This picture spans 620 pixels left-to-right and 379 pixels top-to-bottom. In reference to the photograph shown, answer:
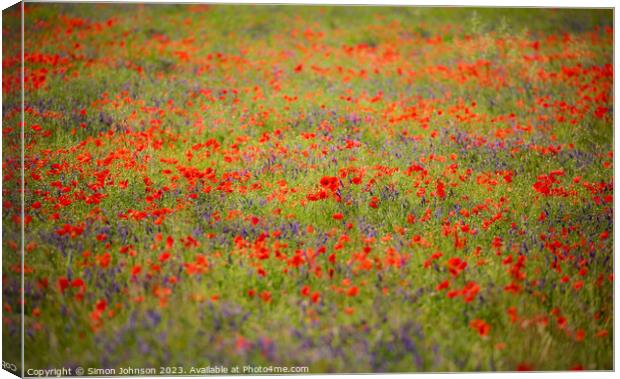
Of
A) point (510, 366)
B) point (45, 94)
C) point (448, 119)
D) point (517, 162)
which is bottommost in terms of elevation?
point (510, 366)

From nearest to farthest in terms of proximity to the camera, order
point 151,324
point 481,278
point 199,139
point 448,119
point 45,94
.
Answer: point 151,324 < point 481,278 < point 45,94 < point 199,139 < point 448,119

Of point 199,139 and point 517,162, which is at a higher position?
point 199,139

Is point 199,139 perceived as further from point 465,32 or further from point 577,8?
point 577,8

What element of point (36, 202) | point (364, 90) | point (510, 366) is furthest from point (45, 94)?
point (510, 366)

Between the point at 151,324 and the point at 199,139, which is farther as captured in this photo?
the point at 199,139

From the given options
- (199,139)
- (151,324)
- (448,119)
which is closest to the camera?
(151,324)

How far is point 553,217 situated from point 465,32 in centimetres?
175

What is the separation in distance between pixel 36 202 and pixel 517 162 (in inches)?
150

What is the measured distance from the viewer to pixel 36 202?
4766 mm

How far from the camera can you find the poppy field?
14.8 ft

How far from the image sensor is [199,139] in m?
5.40

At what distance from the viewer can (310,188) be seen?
5129 mm

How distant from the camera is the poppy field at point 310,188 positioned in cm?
452

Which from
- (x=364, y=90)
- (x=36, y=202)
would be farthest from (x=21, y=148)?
(x=364, y=90)
